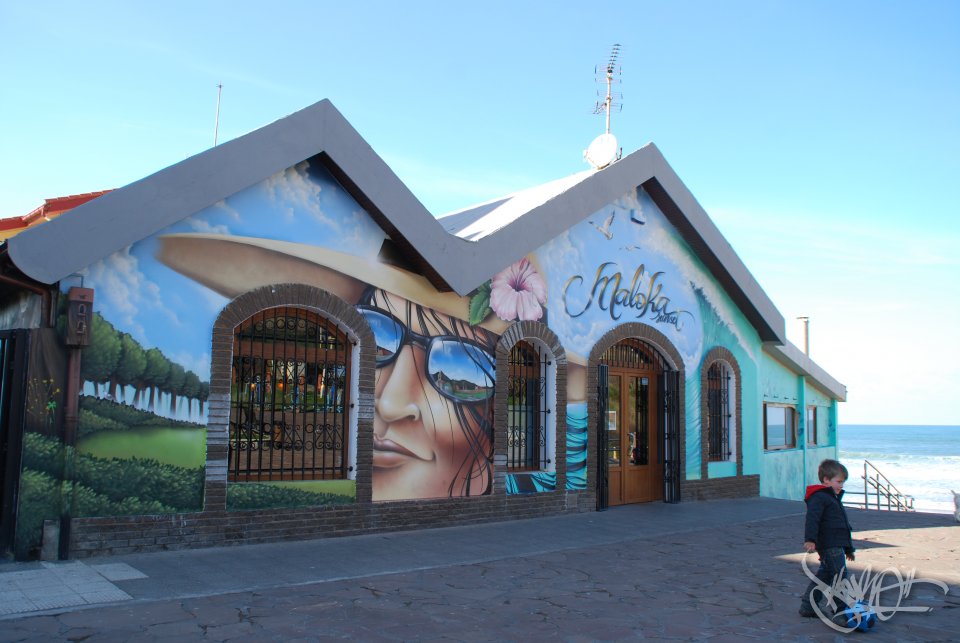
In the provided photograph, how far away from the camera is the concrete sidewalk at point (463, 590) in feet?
19.0

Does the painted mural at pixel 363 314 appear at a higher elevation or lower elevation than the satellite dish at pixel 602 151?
lower

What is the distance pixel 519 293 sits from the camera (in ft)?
37.2

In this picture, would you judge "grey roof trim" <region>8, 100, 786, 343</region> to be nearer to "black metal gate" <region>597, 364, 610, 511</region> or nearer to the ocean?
"black metal gate" <region>597, 364, 610, 511</region>

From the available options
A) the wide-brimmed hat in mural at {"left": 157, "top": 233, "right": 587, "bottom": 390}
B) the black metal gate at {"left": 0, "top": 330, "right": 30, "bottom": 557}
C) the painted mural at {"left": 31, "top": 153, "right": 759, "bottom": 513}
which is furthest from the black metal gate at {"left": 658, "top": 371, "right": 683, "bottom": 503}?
the black metal gate at {"left": 0, "top": 330, "right": 30, "bottom": 557}

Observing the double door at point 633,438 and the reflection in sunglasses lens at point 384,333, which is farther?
the double door at point 633,438

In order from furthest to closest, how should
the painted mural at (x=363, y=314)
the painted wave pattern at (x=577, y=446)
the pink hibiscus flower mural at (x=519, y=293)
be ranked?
the painted wave pattern at (x=577, y=446), the pink hibiscus flower mural at (x=519, y=293), the painted mural at (x=363, y=314)

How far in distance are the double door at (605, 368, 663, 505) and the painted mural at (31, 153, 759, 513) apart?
2.27ft

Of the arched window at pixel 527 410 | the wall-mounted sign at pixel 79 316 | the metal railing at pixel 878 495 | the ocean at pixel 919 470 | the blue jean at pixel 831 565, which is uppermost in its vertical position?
the wall-mounted sign at pixel 79 316

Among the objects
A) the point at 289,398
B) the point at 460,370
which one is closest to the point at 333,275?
the point at 289,398

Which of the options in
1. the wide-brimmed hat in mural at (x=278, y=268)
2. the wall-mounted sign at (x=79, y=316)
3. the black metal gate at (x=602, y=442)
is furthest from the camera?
the black metal gate at (x=602, y=442)

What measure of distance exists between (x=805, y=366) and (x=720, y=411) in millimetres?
3841

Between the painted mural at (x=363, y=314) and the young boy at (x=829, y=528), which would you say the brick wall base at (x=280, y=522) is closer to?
the painted mural at (x=363, y=314)

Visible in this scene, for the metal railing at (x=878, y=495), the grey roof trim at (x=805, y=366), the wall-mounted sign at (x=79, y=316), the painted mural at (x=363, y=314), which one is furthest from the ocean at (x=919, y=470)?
the wall-mounted sign at (x=79, y=316)

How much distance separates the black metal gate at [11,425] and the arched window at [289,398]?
80.3 inches
